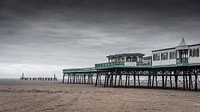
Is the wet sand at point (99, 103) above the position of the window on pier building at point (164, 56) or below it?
below

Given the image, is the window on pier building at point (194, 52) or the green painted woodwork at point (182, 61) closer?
the window on pier building at point (194, 52)

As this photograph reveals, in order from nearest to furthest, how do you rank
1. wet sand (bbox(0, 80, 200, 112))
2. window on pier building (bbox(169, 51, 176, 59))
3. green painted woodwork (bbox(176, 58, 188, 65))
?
wet sand (bbox(0, 80, 200, 112)) → green painted woodwork (bbox(176, 58, 188, 65)) → window on pier building (bbox(169, 51, 176, 59))

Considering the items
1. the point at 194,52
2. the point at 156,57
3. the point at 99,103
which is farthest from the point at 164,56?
the point at 99,103

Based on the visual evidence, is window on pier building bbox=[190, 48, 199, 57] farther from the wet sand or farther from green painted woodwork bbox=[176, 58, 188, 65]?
the wet sand

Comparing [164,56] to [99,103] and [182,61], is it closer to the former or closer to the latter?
[182,61]

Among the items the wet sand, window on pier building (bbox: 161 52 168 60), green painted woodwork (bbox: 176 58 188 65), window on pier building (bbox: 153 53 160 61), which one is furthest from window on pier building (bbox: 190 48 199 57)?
window on pier building (bbox: 153 53 160 61)

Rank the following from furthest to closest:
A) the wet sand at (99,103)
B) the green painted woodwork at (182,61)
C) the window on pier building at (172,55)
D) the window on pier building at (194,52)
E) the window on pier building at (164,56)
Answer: the window on pier building at (164,56) < the window on pier building at (172,55) < the green painted woodwork at (182,61) < the window on pier building at (194,52) < the wet sand at (99,103)

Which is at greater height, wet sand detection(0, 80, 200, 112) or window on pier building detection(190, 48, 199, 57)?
window on pier building detection(190, 48, 199, 57)

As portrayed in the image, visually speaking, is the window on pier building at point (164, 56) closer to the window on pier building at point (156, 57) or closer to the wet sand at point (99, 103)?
the window on pier building at point (156, 57)

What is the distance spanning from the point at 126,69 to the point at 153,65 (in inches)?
231

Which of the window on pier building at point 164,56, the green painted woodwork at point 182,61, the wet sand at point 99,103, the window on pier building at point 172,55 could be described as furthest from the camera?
the window on pier building at point 164,56

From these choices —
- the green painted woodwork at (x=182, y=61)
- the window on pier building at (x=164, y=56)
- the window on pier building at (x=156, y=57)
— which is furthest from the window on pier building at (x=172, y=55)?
the window on pier building at (x=156, y=57)

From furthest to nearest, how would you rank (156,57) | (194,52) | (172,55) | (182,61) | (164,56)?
(156,57) < (164,56) < (172,55) < (182,61) < (194,52)

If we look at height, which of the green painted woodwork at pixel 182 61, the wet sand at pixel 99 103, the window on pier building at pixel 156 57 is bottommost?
the wet sand at pixel 99 103
